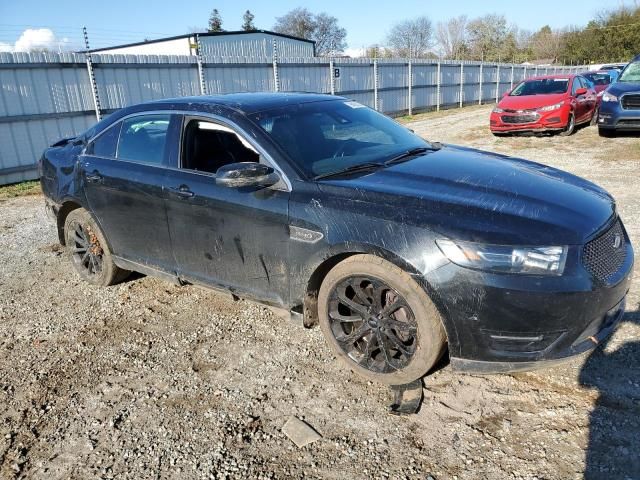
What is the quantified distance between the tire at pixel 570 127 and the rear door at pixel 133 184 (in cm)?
1177

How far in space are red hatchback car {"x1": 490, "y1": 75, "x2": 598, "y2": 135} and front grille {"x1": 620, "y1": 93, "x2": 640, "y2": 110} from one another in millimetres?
1543

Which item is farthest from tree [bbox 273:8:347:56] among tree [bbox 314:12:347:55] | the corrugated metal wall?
the corrugated metal wall

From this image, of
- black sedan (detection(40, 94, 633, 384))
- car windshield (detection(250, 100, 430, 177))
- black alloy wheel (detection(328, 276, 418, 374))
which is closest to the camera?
black sedan (detection(40, 94, 633, 384))

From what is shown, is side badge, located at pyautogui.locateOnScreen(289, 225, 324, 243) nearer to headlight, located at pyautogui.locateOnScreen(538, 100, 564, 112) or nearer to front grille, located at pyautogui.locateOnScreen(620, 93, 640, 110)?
front grille, located at pyautogui.locateOnScreen(620, 93, 640, 110)

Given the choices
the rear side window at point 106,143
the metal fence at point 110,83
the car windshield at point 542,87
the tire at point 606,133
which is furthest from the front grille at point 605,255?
the car windshield at point 542,87

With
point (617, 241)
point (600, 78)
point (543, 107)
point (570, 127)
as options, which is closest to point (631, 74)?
point (570, 127)

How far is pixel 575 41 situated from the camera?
198 feet

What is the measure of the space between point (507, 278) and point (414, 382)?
0.87 meters

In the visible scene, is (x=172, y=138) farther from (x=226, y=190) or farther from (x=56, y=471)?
(x=56, y=471)

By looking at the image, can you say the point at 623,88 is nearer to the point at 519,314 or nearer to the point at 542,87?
the point at 542,87

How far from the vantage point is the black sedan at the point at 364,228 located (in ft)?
8.27

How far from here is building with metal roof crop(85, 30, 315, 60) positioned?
94.5 ft

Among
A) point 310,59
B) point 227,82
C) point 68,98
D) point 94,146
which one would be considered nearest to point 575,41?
point 310,59

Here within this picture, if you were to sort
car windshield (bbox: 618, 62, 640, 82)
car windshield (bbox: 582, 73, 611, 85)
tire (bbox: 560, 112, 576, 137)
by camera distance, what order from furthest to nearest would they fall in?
car windshield (bbox: 582, 73, 611, 85)
tire (bbox: 560, 112, 576, 137)
car windshield (bbox: 618, 62, 640, 82)
